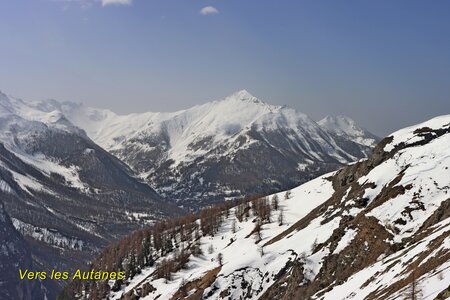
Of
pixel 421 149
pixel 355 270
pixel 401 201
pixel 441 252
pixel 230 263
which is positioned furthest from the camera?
pixel 230 263

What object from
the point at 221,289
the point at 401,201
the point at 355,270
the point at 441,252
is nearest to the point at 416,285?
the point at 441,252

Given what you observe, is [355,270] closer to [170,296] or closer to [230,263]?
[230,263]

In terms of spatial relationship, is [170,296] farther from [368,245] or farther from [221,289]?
[368,245]

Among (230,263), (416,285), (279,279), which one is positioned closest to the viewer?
(416,285)

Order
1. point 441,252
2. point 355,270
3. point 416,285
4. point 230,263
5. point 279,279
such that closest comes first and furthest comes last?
point 416,285, point 441,252, point 355,270, point 279,279, point 230,263

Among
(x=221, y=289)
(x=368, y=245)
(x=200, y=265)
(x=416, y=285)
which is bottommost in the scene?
(x=416, y=285)

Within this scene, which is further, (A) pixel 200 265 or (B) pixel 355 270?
(A) pixel 200 265

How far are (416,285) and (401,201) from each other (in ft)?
245

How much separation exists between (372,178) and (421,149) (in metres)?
15.8

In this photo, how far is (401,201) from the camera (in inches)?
4892

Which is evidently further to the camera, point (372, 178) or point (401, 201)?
point (372, 178)

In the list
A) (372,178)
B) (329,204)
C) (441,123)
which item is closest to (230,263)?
(329,204)

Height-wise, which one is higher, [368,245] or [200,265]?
[200,265]

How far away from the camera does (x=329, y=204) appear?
163 m
